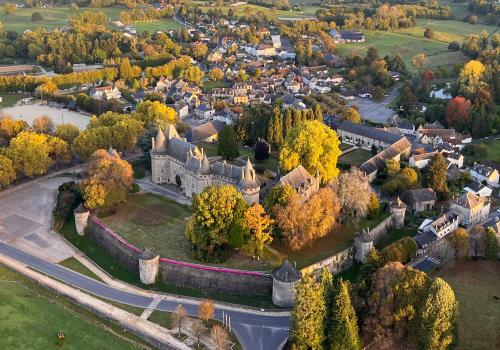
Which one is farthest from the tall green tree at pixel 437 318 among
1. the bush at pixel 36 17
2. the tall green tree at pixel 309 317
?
the bush at pixel 36 17

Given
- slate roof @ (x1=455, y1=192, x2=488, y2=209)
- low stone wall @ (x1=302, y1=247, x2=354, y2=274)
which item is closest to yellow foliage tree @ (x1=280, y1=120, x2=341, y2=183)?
low stone wall @ (x1=302, y1=247, x2=354, y2=274)

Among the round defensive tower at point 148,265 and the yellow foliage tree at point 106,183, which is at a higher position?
the yellow foliage tree at point 106,183

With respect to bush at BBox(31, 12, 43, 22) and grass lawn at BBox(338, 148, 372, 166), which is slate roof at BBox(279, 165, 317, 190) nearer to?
grass lawn at BBox(338, 148, 372, 166)

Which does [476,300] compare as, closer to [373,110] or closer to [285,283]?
[285,283]

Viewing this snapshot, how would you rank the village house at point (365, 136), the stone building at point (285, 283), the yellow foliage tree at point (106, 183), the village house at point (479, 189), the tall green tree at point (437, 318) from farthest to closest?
1. the village house at point (365, 136)
2. the village house at point (479, 189)
3. the yellow foliage tree at point (106, 183)
4. the stone building at point (285, 283)
5. the tall green tree at point (437, 318)

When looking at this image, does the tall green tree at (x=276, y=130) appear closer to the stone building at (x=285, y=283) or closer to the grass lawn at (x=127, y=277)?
the grass lawn at (x=127, y=277)

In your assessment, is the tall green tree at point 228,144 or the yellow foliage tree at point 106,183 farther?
the tall green tree at point 228,144
